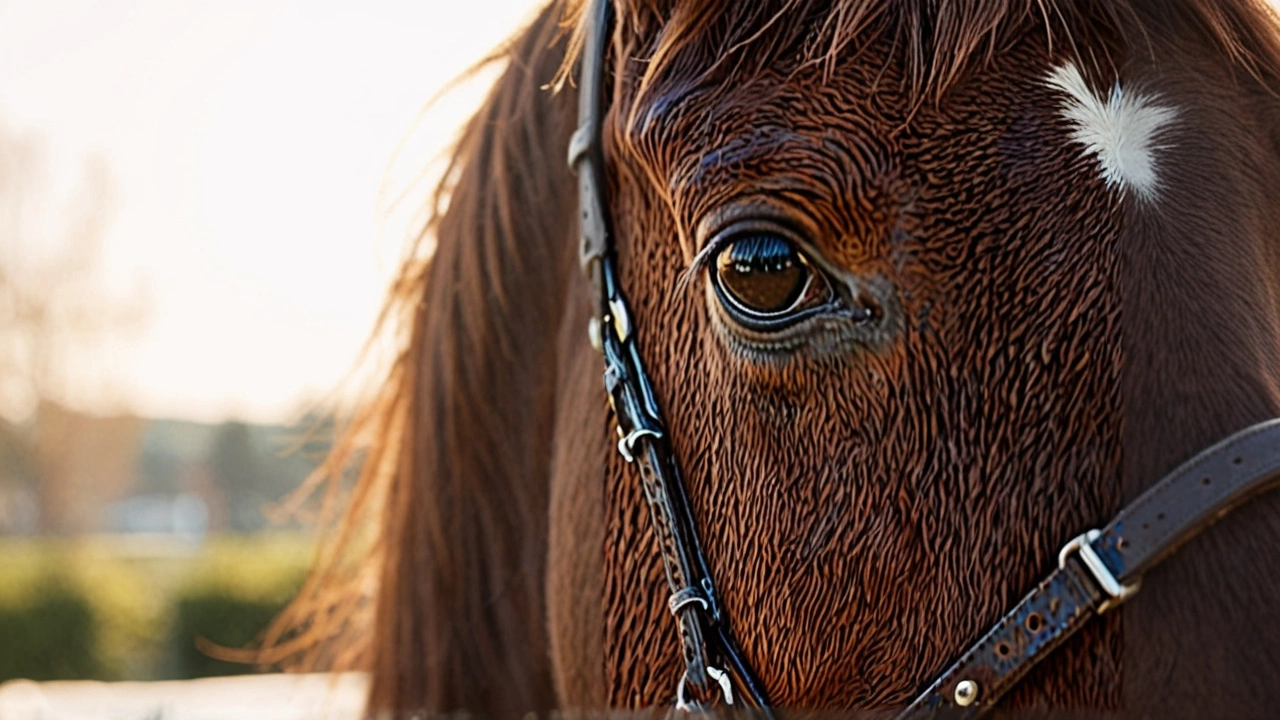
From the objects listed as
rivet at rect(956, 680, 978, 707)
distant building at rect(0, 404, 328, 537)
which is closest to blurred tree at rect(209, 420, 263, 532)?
distant building at rect(0, 404, 328, 537)

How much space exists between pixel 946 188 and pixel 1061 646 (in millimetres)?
535

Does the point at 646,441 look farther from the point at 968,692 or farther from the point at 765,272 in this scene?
the point at 968,692

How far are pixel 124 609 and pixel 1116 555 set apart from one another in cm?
1214

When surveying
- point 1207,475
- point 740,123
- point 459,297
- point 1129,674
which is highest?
point 459,297

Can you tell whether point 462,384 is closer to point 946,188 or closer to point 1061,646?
point 946,188

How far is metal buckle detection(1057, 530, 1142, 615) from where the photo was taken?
1.15 metres

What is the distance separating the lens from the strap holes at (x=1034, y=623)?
119 cm

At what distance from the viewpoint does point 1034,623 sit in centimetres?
119

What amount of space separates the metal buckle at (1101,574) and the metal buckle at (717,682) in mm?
464

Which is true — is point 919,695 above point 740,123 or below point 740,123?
below

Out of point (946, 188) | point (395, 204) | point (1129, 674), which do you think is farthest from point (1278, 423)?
point (395, 204)

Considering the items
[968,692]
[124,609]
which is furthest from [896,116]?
[124,609]

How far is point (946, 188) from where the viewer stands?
128 centimetres

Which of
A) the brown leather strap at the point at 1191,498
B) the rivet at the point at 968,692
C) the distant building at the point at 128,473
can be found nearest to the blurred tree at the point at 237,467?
the distant building at the point at 128,473
